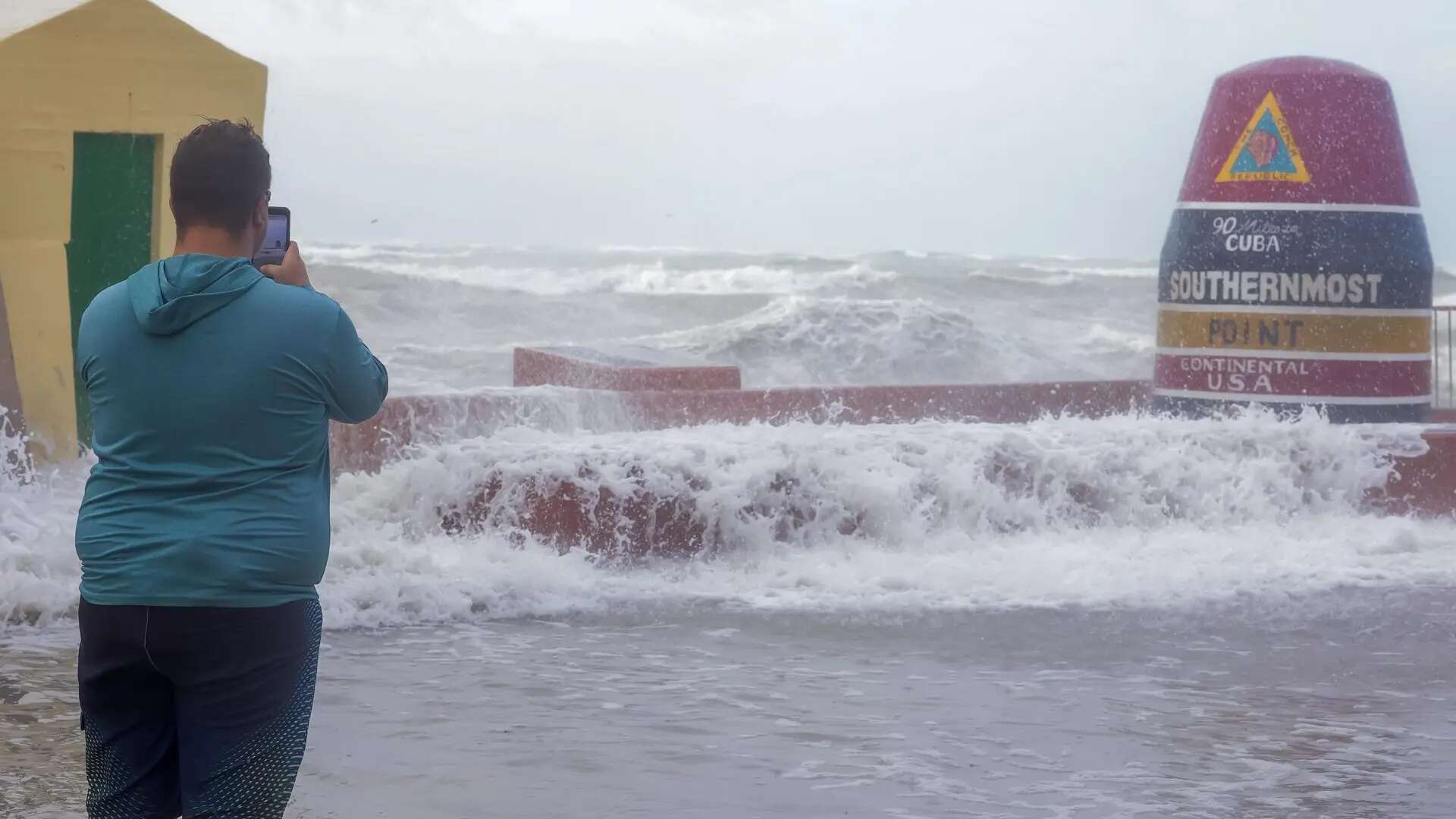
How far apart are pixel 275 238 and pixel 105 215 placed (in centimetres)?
649

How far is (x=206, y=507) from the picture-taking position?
7.61ft

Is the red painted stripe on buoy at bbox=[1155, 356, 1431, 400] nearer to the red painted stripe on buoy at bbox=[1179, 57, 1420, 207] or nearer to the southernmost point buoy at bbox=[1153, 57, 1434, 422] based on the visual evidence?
the southernmost point buoy at bbox=[1153, 57, 1434, 422]

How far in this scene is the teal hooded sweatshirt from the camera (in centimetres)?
231

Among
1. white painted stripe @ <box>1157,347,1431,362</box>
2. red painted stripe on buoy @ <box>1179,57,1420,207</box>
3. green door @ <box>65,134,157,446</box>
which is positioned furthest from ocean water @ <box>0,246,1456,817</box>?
red painted stripe on buoy @ <box>1179,57,1420,207</box>

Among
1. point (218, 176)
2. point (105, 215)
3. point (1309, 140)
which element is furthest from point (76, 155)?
point (218, 176)

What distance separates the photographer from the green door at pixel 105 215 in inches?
332

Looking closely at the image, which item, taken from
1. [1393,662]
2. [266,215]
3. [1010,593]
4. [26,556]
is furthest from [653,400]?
[266,215]

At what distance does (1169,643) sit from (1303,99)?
4105 millimetres

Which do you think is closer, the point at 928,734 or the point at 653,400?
the point at 928,734

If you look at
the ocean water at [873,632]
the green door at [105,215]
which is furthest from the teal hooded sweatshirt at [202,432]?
the green door at [105,215]

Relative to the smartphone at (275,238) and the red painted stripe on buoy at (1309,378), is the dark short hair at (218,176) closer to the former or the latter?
the smartphone at (275,238)

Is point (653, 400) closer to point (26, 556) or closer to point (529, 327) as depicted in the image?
point (26, 556)

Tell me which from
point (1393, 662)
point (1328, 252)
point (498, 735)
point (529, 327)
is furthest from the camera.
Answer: point (529, 327)

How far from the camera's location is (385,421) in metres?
8.09
